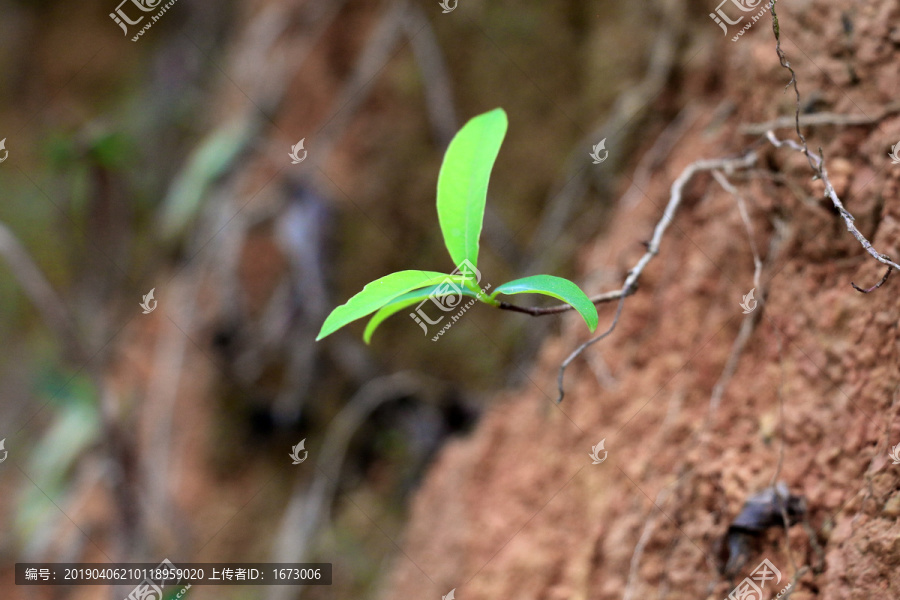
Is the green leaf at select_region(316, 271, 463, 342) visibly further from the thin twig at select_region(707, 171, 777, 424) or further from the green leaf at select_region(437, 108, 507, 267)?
the thin twig at select_region(707, 171, 777, 424)

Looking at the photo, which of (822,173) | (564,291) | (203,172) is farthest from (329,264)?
(822,173)

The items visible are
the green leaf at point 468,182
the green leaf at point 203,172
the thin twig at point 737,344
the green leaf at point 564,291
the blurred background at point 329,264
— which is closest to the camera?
the green leaf at point 564,291

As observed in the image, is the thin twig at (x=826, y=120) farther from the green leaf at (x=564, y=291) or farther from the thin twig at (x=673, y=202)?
the green leaf at (x=564, y=291)

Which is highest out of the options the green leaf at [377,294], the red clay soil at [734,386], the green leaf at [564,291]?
the green leaf at [377,294]

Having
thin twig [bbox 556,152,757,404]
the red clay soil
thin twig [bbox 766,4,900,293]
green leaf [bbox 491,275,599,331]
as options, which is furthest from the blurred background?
green leaf [bbox 491,275,599,331]

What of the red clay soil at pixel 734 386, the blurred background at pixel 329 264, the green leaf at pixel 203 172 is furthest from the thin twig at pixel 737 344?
the green leaf at pixel 203 172
